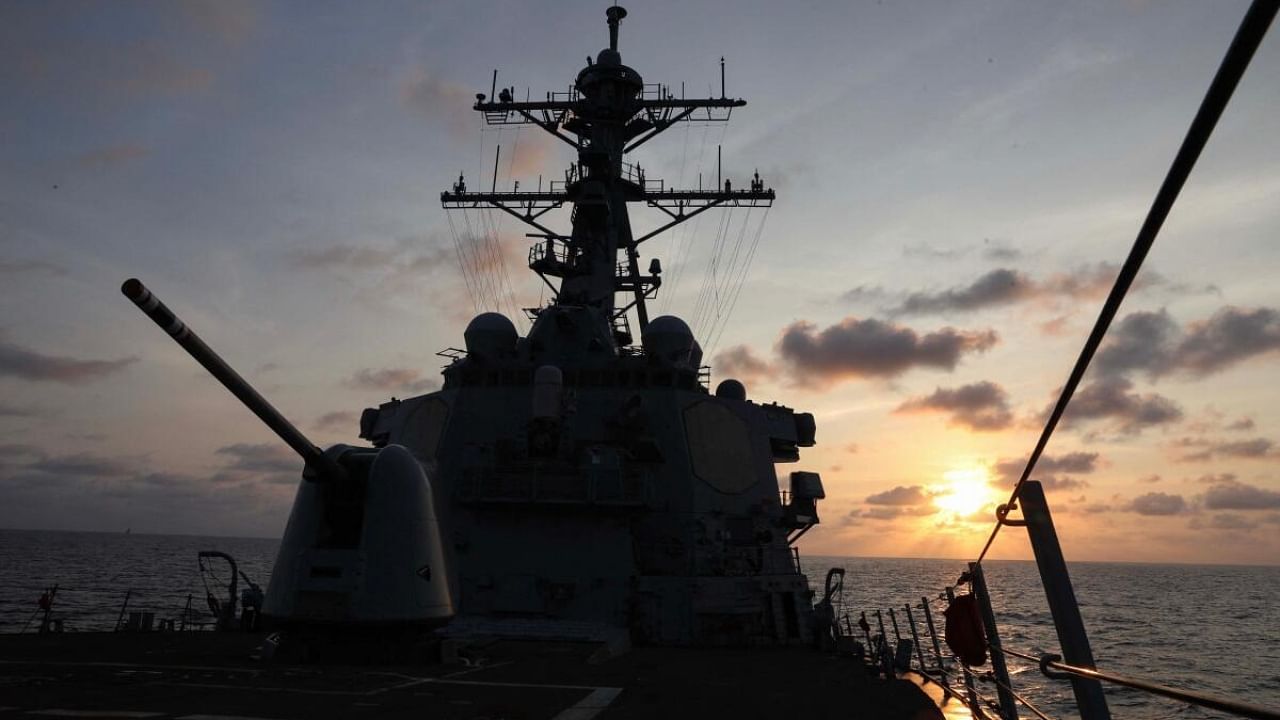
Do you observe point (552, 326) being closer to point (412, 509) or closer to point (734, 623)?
point (734, 623)

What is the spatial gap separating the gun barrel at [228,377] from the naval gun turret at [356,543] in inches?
0.5

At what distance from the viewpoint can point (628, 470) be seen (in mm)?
13305

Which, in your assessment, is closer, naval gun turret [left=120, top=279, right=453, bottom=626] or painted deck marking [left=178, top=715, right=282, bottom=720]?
painted deck marking [left=178, top=715, right=282, bottom=720]

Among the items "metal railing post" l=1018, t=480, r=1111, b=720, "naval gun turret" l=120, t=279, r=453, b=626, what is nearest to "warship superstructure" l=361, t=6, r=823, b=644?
"naval gun turret" l=120, t=279, r=453, b=626

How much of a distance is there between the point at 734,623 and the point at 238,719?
27.2ft

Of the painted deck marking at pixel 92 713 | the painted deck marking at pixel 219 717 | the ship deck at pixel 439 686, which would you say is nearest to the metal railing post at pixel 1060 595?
the ship deck at pixel 439 686

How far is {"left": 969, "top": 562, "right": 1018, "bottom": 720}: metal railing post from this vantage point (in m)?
4.68

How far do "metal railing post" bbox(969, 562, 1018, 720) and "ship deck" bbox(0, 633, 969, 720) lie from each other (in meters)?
1.76

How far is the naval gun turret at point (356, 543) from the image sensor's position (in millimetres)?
7977

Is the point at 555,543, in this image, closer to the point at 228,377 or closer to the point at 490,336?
the point at 490,336

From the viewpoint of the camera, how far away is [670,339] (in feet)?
55.3

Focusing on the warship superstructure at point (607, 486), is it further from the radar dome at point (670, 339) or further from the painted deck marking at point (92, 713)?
the painted deck marking at point (92, 713)

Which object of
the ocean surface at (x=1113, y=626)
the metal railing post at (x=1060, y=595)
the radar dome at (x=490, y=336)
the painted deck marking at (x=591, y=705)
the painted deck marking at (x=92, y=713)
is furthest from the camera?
the ocean surface at (x=1113, y=626)

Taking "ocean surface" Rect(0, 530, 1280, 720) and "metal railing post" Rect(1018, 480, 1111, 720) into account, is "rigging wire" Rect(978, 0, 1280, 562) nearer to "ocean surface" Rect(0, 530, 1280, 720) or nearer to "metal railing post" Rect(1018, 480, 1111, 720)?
"metal railing post" Rect(1018, 480, 1111, 720)
